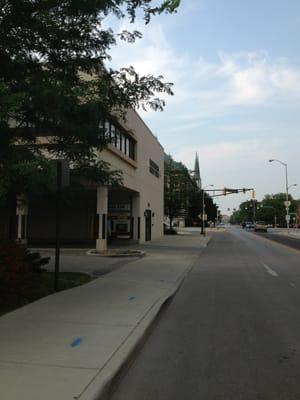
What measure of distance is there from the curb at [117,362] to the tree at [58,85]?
2.70 m

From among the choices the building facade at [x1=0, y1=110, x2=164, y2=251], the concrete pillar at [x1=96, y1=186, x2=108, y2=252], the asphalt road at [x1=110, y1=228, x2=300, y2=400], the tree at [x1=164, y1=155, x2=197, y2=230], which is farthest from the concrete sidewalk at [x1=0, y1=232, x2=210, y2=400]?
the tree at [x1=164, y1=155, x2=197, y2=230]

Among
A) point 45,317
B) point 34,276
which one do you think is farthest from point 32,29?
point 34,276

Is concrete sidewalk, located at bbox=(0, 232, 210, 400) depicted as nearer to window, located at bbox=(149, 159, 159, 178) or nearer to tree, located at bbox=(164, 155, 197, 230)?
window, located at bbox=(149, 159, 159, 178)

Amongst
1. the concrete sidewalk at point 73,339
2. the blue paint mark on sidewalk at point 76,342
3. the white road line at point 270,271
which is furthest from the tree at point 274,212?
the blue paint mark on sidewalk at point 76,342

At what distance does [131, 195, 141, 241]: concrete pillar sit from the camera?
36094mm

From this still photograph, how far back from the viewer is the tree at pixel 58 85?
8.05 metres

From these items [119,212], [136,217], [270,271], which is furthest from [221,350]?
[119,212]

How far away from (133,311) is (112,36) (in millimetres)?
5690

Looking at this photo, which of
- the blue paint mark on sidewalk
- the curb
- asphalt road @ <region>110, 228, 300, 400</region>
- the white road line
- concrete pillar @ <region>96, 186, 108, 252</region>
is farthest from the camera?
concrete pillar @ <region>96, 186, 108, 252</region>

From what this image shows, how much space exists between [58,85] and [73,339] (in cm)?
431

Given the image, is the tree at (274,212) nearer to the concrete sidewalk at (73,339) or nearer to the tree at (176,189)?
the tree at (176,189)

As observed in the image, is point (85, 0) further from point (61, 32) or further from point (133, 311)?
point (133, 311)

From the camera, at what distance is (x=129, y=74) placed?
10.7 meters

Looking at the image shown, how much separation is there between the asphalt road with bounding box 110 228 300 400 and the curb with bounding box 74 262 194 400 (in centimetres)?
11
